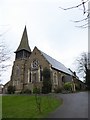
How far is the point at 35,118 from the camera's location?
14.0 meters

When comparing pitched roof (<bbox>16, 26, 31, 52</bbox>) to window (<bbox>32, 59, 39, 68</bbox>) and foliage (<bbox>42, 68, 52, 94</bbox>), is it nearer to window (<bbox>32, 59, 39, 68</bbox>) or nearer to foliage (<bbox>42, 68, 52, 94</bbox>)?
window (<bbox>32, 59, 39, 68</bbox>)

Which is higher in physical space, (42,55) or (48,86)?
(42,55)

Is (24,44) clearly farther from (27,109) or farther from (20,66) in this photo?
(27,109)

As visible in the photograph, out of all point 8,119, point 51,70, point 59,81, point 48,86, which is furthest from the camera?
point 59,81

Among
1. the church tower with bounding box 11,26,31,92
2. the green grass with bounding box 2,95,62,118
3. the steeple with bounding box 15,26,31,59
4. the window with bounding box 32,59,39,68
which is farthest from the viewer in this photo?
the steeple with bounding box 15,26,31,59

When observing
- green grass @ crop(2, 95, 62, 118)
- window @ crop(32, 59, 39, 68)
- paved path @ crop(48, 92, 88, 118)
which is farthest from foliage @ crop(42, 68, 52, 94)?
paved path @ crop(48, 92, 88, 118)

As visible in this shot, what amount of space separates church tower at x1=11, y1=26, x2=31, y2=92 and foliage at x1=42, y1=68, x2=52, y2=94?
7597mm

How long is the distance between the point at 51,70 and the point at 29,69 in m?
6.71

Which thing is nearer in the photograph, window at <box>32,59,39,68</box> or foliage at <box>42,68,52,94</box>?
foliage at <box>42,68,52,94</box>

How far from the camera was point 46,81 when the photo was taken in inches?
1801

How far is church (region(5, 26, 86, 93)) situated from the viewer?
162ft

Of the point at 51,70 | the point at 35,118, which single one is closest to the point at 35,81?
the point at 51,70

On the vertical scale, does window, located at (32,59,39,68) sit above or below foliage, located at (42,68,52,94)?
above

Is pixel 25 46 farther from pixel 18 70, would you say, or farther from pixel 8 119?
pixel 8 119
